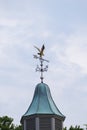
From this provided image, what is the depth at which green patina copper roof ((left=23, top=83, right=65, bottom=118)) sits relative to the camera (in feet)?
116

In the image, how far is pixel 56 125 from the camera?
35.0 meters

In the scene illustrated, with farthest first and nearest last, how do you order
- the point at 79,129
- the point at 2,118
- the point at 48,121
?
1. the point at 2,118
2. the point at 79,129
3. the point at 48,121

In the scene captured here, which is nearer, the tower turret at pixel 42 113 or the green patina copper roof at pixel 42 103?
the tower turret at pixel 42 113

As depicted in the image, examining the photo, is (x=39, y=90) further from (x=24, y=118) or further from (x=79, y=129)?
(x=79, y=129)

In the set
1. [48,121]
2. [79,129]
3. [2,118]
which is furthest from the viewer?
[2,118]

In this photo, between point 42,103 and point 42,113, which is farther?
point 42,103

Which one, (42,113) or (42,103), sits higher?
(42,103)

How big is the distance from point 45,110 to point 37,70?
8.86 feet

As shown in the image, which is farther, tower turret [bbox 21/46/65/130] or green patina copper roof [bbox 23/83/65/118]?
green patina copper roof [bbox 23/83/65/118]

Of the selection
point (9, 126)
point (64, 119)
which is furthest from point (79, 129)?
point (64, 119)

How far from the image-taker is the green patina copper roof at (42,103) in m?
35.2

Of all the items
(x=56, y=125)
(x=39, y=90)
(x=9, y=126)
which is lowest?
(x=56, y=125)

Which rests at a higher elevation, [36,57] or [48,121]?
[36,57]

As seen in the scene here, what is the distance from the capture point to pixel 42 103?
3572 cm
